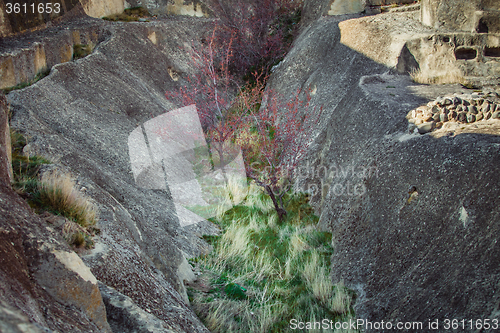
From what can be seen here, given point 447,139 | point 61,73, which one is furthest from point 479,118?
point 61,73

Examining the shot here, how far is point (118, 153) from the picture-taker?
609 centimetres

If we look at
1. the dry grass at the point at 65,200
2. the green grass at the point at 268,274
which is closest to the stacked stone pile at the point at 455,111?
the green grass at the point at 268,274

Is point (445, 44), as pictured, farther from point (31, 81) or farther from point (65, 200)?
point (31, 81)

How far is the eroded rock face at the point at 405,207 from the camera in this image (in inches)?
122

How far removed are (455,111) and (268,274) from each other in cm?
296

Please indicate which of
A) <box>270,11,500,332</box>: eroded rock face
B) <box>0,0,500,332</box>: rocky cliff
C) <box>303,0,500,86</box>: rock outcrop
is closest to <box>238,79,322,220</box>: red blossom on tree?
<box>0,0,500,332</box>: rocky cliff

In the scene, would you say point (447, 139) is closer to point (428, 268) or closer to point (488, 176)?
point (488, 176)

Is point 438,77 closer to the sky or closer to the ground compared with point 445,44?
closer to the ground

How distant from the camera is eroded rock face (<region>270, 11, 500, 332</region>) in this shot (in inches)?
122

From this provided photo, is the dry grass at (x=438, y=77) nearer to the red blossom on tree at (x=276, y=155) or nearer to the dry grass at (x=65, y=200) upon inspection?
the red blossom on tree at (x=276, y=155)

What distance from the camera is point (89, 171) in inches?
179

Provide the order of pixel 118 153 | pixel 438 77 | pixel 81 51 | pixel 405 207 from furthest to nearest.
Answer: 1. pixel 81 51
2. pixel 438 77
3. pixel 118 153
4. pixel 405 207

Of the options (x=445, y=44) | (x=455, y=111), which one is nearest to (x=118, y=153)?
(x=455, y=111)

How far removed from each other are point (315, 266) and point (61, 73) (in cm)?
558
